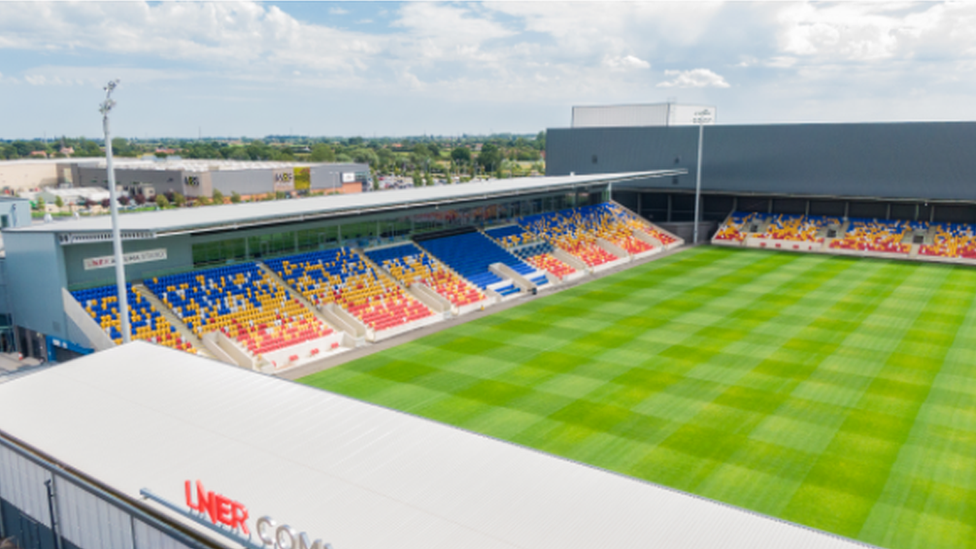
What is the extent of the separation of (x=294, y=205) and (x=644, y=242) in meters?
31.3

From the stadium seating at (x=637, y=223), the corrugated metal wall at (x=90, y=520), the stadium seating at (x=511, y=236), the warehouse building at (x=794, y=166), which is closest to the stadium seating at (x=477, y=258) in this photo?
the stadium seating at (x=511, y=236)

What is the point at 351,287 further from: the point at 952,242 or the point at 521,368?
the point at 952,242

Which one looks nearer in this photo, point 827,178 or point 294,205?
point 294,205

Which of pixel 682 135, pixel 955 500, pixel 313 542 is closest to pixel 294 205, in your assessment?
pixel 313 542

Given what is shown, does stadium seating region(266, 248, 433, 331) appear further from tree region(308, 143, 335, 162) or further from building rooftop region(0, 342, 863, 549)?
tree region(308, 143, 335, 162)

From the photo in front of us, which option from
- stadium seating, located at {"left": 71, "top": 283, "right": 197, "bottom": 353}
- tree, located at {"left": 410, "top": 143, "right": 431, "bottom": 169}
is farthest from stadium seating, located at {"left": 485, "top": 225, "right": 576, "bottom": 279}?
tree, located at {"left": 410, "top": 143, "right": 431, "bottom": 169}

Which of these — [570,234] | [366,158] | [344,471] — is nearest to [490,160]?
→ [366,158]

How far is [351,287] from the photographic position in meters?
32.7

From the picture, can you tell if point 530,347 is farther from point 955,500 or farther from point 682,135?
point 682,135

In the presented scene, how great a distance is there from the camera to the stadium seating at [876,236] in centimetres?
4969

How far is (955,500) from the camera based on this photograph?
15.7 meters

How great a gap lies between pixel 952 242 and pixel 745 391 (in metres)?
36.6

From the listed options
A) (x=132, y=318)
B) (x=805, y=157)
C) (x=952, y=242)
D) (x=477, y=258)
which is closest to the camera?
(x=132, y=318)

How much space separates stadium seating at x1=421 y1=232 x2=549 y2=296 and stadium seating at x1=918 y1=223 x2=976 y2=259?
97.7 ft
